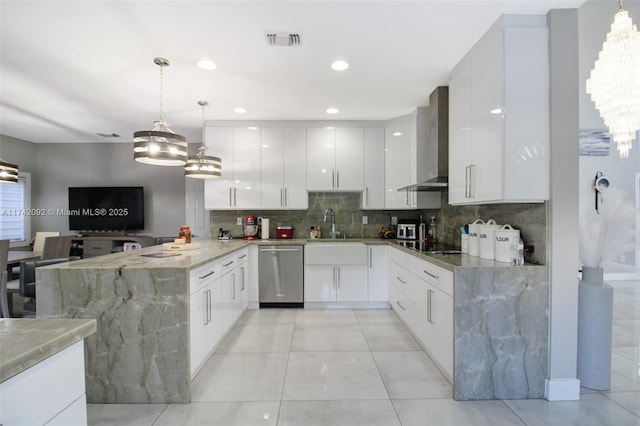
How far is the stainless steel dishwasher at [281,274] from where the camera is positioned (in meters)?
4.00

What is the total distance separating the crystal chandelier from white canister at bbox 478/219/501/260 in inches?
68.8

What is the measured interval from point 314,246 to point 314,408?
2.18 meters

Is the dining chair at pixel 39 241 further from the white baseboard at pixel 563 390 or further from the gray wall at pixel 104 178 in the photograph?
the white baseboard at pixel 563 390

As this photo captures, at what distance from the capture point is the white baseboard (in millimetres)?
1985

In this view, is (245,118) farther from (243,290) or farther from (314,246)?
(243,290)

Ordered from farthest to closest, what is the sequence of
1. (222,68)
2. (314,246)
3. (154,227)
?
(154,227)
(314,246)
(222,68)

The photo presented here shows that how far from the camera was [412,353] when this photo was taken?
271 centimetres

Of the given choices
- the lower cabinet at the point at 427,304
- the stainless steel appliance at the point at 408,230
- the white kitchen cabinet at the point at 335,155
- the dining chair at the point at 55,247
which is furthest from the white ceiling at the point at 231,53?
the lower cabinet at the point at 427,304

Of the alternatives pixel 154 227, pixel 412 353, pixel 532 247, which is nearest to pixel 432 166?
pixel 532 247

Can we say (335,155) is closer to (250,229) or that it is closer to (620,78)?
(250,229)

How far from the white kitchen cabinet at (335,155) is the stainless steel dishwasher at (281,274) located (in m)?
1.02

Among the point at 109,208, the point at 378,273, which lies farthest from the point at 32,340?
the point at 109,208

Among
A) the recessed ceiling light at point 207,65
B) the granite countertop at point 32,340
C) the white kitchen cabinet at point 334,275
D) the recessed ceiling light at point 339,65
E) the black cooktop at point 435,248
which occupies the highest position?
the recessed ceiling light at point 339,65

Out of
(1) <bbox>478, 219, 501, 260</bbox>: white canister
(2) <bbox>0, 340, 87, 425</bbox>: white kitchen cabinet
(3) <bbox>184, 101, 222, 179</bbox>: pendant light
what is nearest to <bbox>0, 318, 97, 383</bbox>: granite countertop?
(2) <bbox>0, 340, 87, 425</bbox>: white kitchen cabinet
